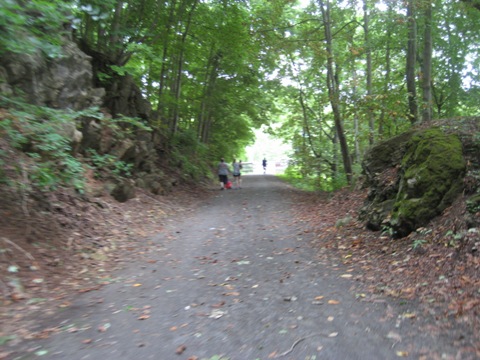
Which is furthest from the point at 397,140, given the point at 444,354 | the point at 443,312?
the point at 444,354

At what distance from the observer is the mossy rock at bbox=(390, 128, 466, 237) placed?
6566 mm

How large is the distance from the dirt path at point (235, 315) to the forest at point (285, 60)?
2.80m

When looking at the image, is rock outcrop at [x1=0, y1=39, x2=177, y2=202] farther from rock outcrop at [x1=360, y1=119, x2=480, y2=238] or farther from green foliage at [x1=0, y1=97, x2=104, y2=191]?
rock outcrop at [x1=360, y1=119, x2=480, y2=238]

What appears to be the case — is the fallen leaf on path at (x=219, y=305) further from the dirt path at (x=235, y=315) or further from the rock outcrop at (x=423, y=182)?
the rock outcrop at (x=423, y=182)

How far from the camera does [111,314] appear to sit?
15.4ft

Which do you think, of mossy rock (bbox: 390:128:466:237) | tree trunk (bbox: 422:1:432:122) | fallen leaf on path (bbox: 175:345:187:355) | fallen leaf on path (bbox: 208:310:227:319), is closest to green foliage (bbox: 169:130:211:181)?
tree trunk (bbox: 422:1:432:122)

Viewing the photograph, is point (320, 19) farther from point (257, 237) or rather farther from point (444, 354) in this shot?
point (444, 354)

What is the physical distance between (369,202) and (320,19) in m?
9.07

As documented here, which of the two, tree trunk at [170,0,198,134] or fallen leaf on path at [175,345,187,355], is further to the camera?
tree trunk at [170,0,198,134]

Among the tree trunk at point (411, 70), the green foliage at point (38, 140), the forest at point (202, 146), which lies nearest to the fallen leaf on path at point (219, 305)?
the forest at point (202, 146)

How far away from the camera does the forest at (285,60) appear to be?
1108cm

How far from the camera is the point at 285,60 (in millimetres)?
19484

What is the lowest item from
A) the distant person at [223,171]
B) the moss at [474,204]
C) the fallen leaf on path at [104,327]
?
the fallen leaf on path at [104,327]

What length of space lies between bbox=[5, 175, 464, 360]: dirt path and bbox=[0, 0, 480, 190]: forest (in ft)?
9.19
